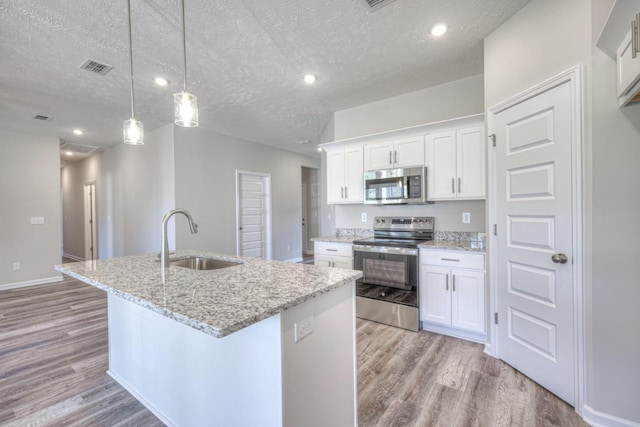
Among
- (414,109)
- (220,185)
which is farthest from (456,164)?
(220,185)

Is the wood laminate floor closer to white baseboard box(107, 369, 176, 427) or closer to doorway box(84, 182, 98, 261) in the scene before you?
white baseboard box(107, 369, 176, 427)

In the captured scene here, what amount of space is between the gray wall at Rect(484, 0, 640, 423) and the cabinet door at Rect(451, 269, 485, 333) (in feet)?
2.96

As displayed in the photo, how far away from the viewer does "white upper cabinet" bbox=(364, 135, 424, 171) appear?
3188 millimetres

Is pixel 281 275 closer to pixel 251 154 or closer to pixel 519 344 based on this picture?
pixel 519 344

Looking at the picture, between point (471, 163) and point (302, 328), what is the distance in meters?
2.53

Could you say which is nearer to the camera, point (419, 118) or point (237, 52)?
point (237, 52)

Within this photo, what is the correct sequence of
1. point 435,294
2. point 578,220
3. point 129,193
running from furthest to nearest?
point 129,193 → point 435,294 → point 578,220

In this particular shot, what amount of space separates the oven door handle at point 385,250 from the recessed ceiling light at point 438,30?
6.26 feet

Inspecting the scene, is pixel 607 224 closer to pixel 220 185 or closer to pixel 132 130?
pixel 132 130

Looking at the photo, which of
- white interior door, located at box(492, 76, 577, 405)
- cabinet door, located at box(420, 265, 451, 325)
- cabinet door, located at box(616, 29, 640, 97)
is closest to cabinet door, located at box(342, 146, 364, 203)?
cabinet door, located at box(420, 265, 451, 325)

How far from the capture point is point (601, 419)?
62.2 inches

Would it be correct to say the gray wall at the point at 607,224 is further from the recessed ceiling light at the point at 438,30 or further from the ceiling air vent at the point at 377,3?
the ceiling air vent at the point at 377,3

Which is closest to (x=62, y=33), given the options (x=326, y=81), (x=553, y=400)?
(x=326, y=81)

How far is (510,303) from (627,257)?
0.82m
